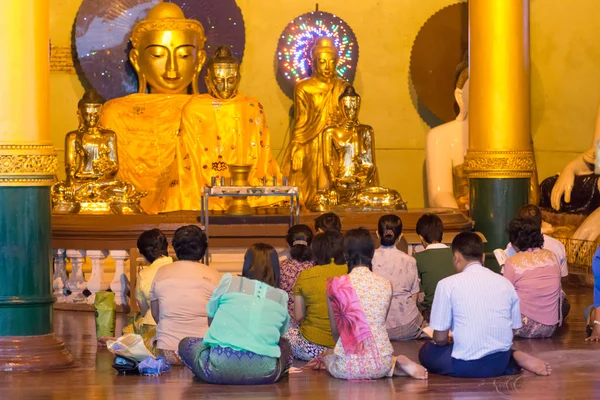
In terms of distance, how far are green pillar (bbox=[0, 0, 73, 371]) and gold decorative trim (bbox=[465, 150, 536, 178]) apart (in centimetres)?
366

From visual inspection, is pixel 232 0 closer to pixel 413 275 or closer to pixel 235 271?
pixel 235 271

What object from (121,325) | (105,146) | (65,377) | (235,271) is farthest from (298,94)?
(65,377)

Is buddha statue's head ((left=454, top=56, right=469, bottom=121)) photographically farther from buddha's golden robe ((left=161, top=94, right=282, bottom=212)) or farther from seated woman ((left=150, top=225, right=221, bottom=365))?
seated woman ((left=150, top=225, right=221, bottom=365))

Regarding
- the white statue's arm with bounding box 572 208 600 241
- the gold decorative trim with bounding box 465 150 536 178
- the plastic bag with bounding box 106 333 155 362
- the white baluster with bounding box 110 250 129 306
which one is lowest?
the plastic bag with bounding box 106 333 155 362

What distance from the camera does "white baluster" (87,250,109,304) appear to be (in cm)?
916

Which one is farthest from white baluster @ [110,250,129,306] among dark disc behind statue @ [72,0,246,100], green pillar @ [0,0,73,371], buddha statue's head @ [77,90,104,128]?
dark disc behind statue @ [72,0,246,100]

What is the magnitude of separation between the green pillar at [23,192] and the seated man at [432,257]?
205cm

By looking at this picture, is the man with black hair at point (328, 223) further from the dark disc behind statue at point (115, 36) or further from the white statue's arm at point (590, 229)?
the dark disc behind statue at point (115, 36)

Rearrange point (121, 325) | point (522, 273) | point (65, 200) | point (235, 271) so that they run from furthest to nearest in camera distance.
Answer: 1. point (65, 200)
2. point (235, 271)
3. point (121, 325)
4. point (522, 273)

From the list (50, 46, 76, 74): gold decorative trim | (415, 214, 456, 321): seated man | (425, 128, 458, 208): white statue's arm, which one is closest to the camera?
(415, 214, 456, 321): seated man

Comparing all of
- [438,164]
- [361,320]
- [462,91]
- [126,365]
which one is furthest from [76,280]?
[462,91]

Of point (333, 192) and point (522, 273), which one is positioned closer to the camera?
point (522, 273)

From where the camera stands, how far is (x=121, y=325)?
→ 8367 millimetres

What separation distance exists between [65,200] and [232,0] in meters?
2.91
